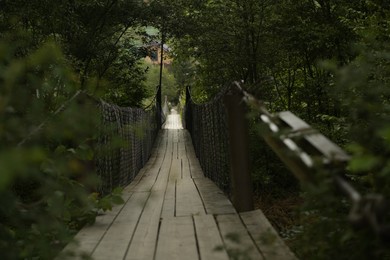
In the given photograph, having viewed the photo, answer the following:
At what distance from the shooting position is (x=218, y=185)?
17.2 feet

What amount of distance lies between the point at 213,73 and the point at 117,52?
3077mm

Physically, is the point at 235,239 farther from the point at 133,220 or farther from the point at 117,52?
the point at 117,52

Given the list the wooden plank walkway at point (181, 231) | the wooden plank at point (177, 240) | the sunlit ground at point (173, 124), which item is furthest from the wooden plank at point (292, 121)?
the sunlit ground at point (173, 124)

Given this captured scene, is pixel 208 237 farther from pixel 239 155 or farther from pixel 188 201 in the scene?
pixel 188 201

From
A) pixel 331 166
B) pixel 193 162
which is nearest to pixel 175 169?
pixel 193 162

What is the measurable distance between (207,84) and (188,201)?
7.24 metres

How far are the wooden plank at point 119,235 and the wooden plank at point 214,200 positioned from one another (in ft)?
1.95

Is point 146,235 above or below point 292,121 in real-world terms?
below

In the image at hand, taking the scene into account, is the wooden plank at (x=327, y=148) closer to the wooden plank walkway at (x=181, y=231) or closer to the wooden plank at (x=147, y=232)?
the wooden plank walkway at (x=181, y=231)

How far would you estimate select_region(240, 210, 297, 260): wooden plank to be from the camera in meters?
2.33

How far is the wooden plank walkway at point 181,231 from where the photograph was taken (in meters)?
2.54

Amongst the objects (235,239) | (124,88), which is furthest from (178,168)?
(235,239)

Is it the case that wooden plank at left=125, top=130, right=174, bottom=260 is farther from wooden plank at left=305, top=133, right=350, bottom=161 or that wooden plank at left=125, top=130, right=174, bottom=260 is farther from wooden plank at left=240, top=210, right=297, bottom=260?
wooden plank at left=305, top=133, right=350, bottom=161

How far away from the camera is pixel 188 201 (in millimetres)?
4410
